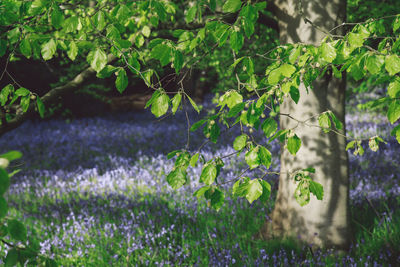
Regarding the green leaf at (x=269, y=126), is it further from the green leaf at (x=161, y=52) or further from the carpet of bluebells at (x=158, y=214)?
the carpet of bluebells at (x=158, y=214)

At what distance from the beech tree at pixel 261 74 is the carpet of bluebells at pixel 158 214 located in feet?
1.44

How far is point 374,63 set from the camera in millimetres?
1633

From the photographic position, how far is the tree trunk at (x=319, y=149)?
11.7 feet

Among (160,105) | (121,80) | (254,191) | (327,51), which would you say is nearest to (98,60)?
(121,80)

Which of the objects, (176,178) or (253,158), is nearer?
(253,158)

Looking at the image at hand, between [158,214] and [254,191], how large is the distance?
3.49 meters

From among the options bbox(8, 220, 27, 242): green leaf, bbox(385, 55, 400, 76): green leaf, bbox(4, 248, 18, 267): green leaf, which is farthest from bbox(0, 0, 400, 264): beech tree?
bbox(4, 248, 18, 267): green leaf

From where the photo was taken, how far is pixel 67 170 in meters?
8.01

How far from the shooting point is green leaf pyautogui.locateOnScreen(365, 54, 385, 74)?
1621mm

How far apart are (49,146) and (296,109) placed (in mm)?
8640

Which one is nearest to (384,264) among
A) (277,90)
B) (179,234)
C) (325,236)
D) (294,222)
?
(325,236)

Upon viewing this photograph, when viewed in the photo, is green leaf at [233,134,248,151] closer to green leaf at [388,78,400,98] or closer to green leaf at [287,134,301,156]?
green leaf at [287,134,301,156]

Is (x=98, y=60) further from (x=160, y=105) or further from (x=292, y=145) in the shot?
(x=292, y=145)

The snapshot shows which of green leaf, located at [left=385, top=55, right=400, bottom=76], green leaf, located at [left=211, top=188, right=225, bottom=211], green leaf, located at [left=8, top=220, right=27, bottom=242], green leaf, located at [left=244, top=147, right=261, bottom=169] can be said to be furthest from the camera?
green leaf, located at [left=211, top=188, right=225, bottom=211]
